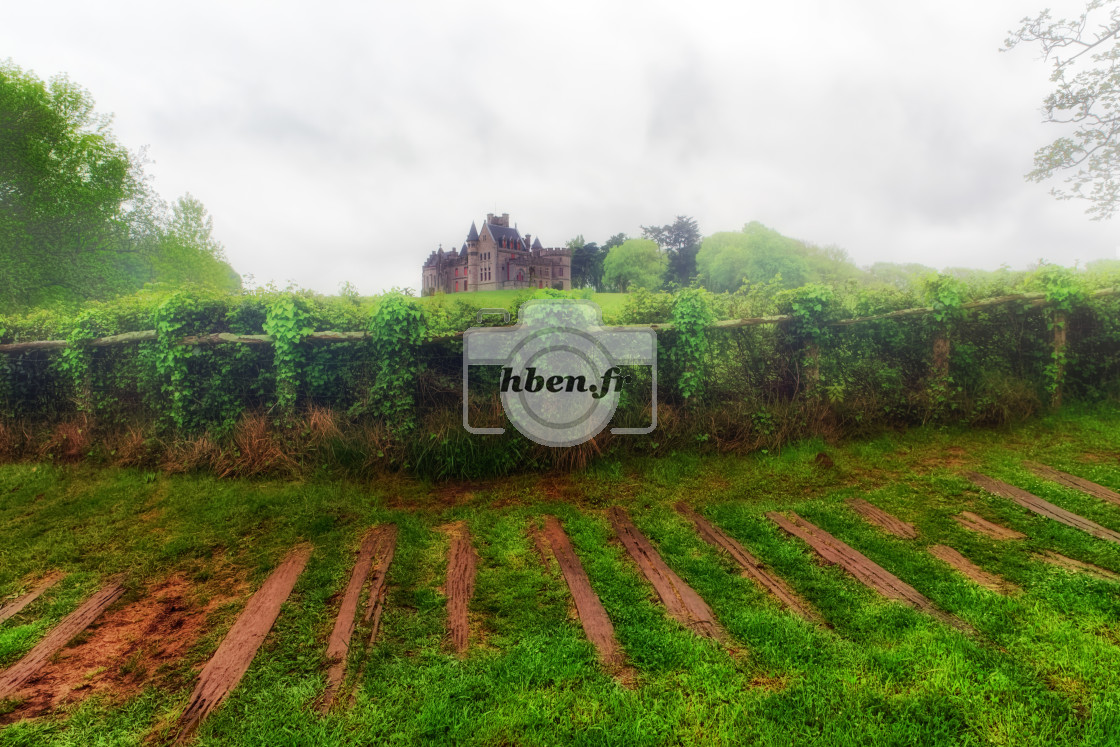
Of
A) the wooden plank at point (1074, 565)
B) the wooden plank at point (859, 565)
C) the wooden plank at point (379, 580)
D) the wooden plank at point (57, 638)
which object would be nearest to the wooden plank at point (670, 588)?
the wooden plank at point (859, 565)

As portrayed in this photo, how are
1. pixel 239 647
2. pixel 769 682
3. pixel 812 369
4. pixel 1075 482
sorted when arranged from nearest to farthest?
pixel 769 682
pixel 239 647
pixel 1075 482
pixel 812 369

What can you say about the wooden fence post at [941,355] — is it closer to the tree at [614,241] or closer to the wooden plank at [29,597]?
the wooden plank at [29,597]

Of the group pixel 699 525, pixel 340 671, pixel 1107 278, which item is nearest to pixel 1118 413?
pixel 1107 278

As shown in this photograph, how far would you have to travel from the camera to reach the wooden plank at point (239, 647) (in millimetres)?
2463

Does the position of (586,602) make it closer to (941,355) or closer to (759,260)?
(941,355)

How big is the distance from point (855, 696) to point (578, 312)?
14.4 ft

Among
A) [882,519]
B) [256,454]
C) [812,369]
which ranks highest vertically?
[812,369]

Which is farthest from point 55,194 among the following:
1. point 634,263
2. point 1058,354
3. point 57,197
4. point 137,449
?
point 634,263

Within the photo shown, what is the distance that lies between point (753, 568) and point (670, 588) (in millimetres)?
760

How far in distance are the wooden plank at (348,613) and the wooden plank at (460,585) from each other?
0.60m

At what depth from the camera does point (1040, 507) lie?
4.71 metres

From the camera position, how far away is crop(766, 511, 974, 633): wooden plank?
10.5ft

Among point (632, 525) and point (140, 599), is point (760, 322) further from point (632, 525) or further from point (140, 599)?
point (140, 599)

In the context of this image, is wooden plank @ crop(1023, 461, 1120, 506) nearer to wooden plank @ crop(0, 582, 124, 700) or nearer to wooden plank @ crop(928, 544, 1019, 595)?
wooden plank @ crop(928, 544, 1019, 595)
